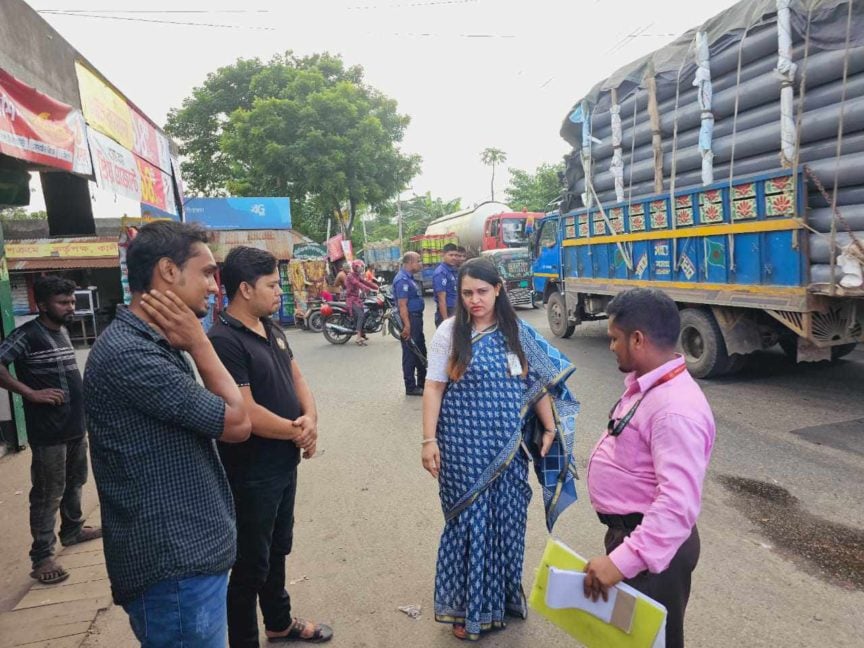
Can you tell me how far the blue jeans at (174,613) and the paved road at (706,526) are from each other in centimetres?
116

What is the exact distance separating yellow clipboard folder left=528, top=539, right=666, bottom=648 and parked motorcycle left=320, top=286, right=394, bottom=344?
10.1 m

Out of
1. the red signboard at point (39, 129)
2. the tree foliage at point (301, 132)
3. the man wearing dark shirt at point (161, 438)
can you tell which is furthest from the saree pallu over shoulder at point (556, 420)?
the tree foliage at point (301, 132)

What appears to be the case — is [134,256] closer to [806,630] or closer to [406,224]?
[806,630]

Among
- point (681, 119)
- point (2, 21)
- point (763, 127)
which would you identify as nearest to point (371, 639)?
point (2, 21)

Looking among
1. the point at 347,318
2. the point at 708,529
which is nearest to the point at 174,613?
the point at 708,529

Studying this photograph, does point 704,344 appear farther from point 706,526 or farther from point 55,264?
point 55,264

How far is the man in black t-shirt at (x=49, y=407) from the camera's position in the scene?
124 inches

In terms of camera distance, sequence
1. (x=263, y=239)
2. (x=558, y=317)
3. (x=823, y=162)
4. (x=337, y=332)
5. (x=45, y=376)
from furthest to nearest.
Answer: (x=263, y=239)
(x=337, y=332)
(x=558, y=317)
(x=823, y=162)
(x=45, y=376)

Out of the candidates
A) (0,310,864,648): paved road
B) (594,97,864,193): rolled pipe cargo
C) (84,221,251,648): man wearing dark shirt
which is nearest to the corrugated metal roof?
(594,97,864,193): rolled pipe cargo

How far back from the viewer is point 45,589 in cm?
306

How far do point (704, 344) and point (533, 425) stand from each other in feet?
16.2

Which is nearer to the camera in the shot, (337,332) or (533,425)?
(533,425)

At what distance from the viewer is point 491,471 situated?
7.77ft

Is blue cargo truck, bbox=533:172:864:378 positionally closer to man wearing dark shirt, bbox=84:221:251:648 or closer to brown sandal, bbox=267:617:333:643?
brown sandal, bbox=267:617:333:643
